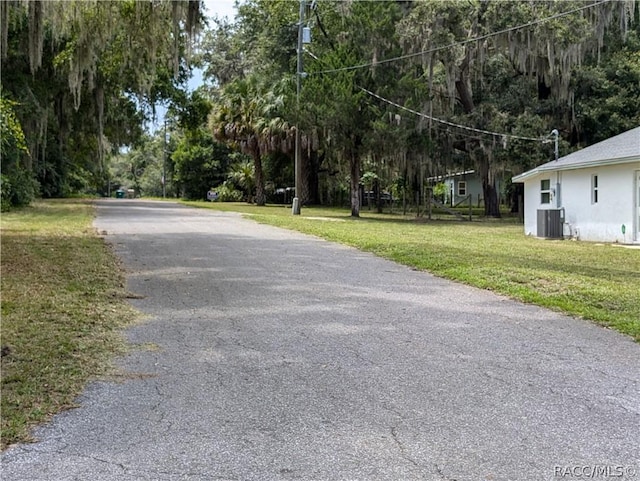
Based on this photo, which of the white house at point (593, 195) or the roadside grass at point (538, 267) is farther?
the white house at point (593, 195)

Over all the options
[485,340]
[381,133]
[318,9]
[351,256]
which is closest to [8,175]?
[381,133]

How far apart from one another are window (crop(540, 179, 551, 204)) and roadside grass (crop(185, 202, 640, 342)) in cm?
232

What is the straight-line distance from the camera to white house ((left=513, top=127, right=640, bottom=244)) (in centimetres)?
1550

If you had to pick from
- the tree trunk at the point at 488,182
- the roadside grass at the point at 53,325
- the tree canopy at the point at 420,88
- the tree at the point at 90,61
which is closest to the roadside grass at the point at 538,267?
the roadside grass at the point at 53,325

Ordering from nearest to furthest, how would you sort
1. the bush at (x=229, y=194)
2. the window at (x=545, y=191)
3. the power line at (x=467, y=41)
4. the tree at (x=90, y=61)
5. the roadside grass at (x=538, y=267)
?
the roadside grass at (x=538, y=267)
the tree at (x=90, y=61)
the window at (x=545, y=191)
the power line at (x=467, y=41)
the bush at (x=229, y=194)

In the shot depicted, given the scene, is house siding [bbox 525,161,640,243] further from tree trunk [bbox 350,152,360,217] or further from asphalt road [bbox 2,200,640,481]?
asphalt road [bbox 2,200,640,481]

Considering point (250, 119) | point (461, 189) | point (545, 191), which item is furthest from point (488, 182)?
point (461, 189)

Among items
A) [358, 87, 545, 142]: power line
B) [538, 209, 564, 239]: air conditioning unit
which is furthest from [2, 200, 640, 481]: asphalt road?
[358, 87, 545, 142]: power line

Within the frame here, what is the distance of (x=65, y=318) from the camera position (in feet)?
18.9

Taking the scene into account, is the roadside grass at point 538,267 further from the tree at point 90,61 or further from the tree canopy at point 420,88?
the tree canopy at point 420,88

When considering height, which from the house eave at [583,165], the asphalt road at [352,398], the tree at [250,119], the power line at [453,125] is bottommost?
the asphalt road at [352,398]

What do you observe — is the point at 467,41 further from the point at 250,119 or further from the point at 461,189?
the point at 461,189

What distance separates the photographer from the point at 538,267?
10039mm

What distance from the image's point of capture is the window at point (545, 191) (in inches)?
729
